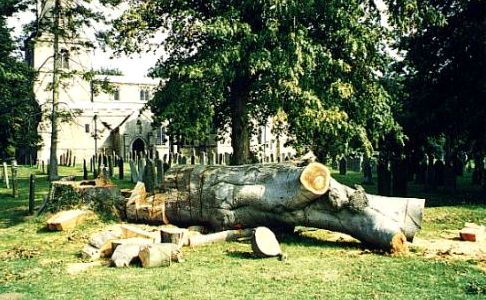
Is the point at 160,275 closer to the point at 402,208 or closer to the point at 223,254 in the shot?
the point at 223,254

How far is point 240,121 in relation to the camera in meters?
14.8

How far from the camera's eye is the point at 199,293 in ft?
21.2

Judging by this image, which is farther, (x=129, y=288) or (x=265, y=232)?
(x=265, y=232)

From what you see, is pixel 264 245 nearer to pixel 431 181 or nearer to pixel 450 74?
pixel 450 74

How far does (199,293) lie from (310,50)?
747cm

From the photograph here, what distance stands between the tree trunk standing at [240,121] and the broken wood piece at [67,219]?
16.2 ft

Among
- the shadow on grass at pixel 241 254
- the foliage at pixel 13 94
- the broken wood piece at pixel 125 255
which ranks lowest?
the shadow on grass at pixel 241 254

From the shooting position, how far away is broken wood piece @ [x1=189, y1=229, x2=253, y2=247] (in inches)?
380

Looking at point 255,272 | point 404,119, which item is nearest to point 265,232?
point 255,272

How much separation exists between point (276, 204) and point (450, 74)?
427 inches

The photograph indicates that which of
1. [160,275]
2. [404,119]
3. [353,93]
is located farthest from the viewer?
[404,119]

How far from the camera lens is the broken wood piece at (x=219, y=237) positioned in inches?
380

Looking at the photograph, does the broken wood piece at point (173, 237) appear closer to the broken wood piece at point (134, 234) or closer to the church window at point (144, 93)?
the broken wood piece at point (134, 234)

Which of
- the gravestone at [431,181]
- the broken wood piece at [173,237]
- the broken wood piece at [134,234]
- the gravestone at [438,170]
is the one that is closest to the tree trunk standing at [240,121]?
the broken wood piece at [134,234]
